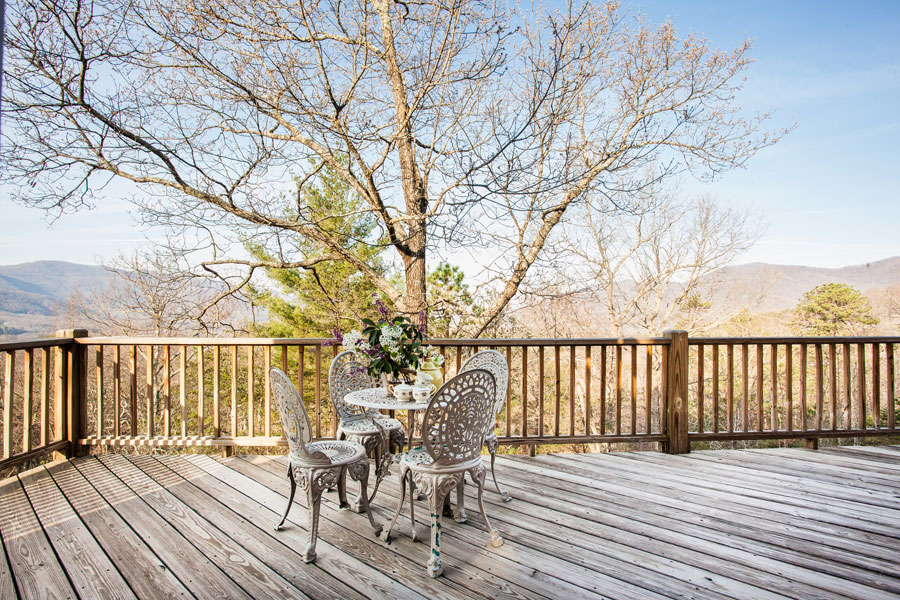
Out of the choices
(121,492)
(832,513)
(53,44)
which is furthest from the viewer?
(53,44)

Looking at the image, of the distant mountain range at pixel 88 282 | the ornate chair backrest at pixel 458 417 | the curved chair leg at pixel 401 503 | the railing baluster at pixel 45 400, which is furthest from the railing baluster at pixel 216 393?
the ornate chair backrest at pixel 458 417

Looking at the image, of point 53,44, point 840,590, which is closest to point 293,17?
point 53,44

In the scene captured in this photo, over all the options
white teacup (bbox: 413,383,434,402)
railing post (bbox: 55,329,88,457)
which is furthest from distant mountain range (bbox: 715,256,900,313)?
railing post (bbox: 55,329,88,457)

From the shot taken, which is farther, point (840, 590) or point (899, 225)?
point (899, 225)

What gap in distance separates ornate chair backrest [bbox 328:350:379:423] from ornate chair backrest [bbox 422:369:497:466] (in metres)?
1.07

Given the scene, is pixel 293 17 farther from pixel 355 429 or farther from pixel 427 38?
pixel 355 429

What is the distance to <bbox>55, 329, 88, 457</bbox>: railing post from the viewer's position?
4043 mm

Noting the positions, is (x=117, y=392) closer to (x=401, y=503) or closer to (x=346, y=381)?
(x=346, y=381)

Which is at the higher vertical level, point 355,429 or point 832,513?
point 355,429

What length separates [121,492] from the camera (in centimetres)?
325

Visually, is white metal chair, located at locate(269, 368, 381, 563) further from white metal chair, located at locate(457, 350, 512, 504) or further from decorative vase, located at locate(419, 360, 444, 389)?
white metal chair, located at locate(457, 350, 512, 504)

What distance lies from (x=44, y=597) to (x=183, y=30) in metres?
5.23

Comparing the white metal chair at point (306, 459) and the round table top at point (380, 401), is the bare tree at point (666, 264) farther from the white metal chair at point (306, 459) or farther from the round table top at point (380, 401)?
the white metal chair at point (306, 459)

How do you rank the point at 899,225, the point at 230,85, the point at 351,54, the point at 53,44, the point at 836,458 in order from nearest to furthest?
the point at 836,458
the point at 53,44
the point at 230,85
the point at 351,54
the point at 899,225
